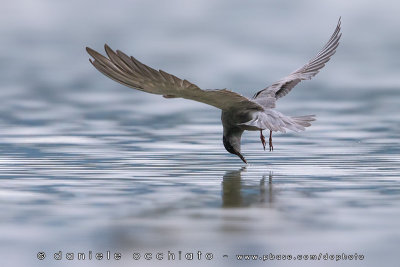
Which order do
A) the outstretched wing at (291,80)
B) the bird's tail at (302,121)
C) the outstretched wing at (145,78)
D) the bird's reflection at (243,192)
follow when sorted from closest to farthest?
the bird's reflection at (243,192)
the outstretched wing at (145,78)
the bird's tail at (302,121)
the outstretched wing at (291,80)

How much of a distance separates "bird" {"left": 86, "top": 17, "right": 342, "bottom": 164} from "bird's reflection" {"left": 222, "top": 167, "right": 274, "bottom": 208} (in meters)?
0.52

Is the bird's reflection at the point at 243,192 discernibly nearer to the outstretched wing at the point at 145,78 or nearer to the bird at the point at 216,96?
the bird at the point at 216,96

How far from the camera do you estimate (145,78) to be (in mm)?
8023

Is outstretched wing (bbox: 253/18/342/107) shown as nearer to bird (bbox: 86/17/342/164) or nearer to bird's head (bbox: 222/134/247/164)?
bird (bbox: 86/17/342/164)

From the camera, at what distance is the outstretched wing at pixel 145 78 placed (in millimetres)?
7836

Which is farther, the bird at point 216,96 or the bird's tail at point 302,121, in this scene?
the bird's tail at point 302,121

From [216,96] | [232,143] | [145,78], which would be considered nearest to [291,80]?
[232,143]

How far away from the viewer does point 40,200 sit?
6699 millimetres

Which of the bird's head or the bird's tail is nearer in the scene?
the bird's tail

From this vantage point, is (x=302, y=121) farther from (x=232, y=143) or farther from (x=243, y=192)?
(x=243, y=192)

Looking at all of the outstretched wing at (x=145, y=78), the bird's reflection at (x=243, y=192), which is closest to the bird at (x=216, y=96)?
the outstretched wing at (x=145, y=78)

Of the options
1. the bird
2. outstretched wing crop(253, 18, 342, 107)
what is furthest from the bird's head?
outstretched wing crop(253, 18, 342, 107)

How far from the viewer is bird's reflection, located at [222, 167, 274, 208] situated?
6617mm

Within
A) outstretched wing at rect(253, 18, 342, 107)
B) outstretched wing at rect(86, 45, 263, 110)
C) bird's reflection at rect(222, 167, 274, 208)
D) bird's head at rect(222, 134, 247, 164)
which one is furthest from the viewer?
outstretched wing at rect(253, 18, 342, 107)
